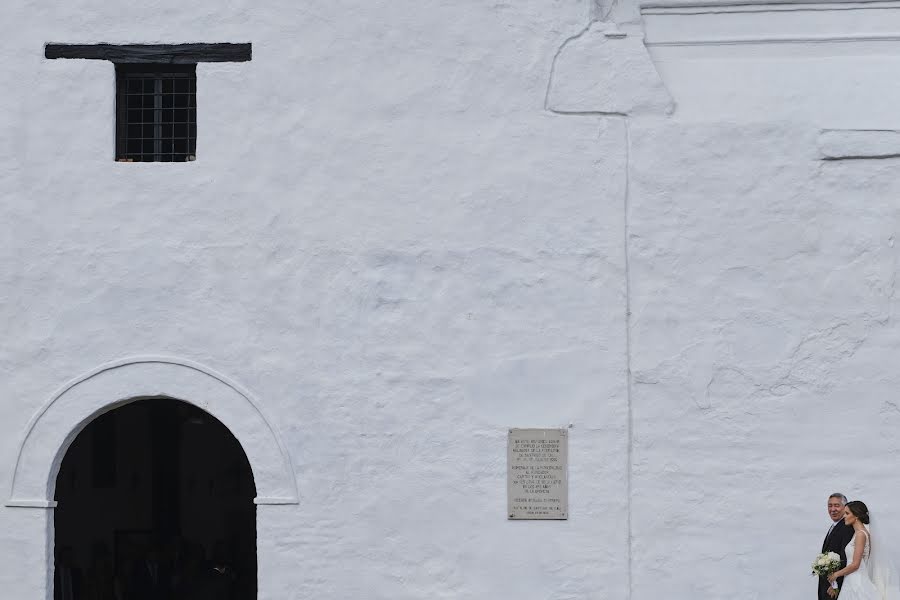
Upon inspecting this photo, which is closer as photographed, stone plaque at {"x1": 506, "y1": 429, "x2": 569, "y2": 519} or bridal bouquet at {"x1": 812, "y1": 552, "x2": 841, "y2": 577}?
bridal bouquet at {"x1": 812, "y1": 552, "x2": 841, "y2": 577}

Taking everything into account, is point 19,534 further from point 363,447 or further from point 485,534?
point 485,534

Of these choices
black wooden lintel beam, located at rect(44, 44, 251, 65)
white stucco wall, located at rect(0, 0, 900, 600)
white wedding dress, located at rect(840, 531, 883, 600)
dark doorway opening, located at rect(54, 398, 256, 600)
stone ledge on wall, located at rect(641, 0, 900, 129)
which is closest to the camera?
white wedding dress, located at rect(840, 531, 883, 600)

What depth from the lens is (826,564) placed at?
8992 millimetres

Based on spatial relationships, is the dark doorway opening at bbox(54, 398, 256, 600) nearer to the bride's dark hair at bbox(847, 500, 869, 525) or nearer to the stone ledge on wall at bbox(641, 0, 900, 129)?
the bride's dark hair at bbox(847, 500, 869, 525)

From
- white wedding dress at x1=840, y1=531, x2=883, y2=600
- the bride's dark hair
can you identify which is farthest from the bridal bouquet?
the bride's dark hair

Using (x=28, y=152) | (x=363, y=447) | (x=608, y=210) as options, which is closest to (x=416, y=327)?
(x=363, y=447)

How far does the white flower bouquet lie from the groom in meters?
0.13

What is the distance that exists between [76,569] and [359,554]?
4260mm

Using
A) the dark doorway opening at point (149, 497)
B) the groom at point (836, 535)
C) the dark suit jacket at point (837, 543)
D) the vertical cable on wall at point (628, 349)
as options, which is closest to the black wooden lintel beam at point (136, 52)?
the vertical cable on wall at point (628, 349)

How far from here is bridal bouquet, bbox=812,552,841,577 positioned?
900 centimetres

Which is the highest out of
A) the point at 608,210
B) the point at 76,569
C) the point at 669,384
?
the point at 608,210

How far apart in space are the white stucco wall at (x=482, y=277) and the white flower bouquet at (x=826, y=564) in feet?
1.80

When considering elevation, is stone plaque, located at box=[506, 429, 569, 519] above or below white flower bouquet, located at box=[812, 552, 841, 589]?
above

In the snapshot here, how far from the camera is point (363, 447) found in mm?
9820
